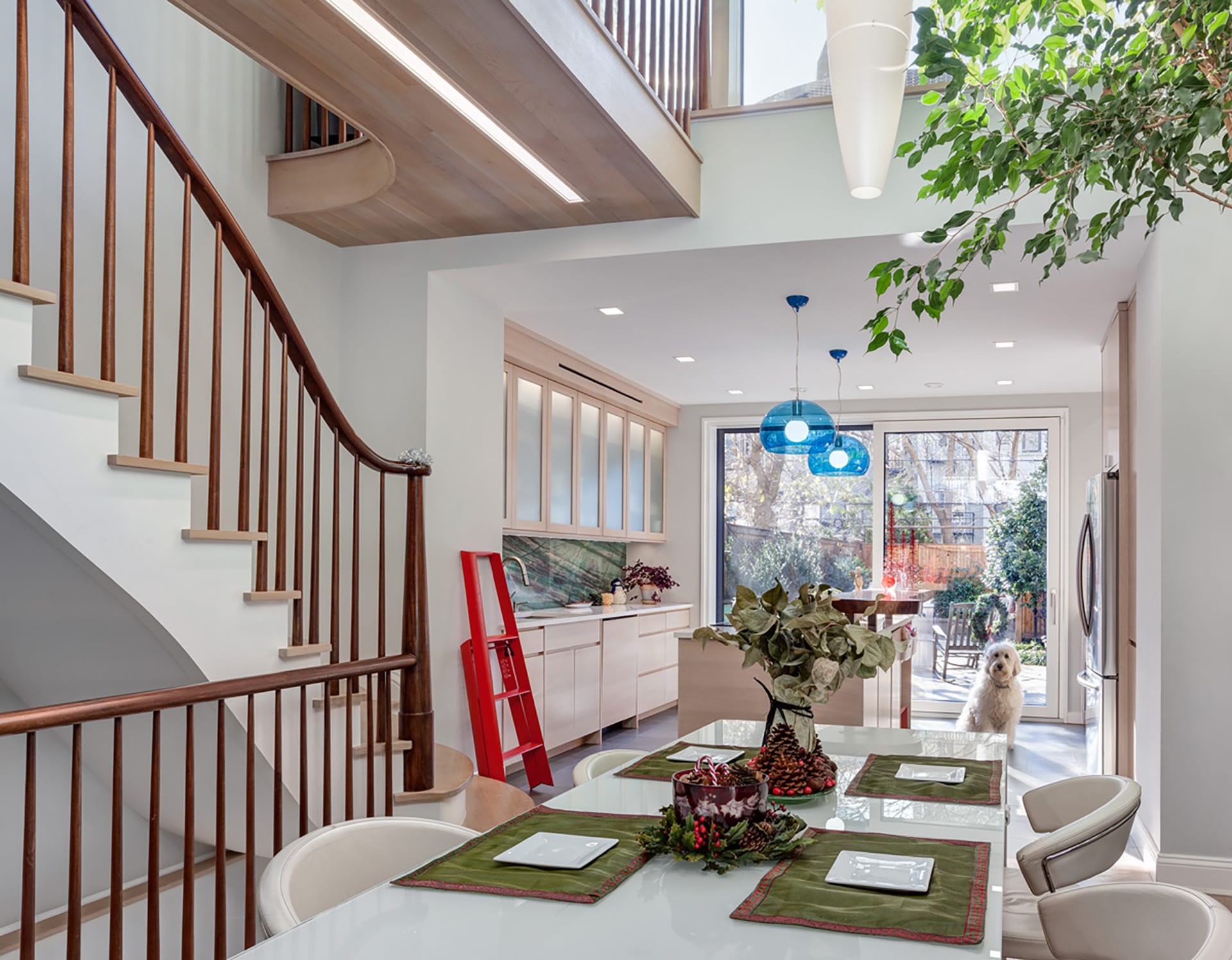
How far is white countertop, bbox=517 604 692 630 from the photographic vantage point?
5880mm

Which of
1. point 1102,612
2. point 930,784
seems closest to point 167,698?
point 930,784

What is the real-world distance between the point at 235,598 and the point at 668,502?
6.46 metres

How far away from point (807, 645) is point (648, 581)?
634 centimetres

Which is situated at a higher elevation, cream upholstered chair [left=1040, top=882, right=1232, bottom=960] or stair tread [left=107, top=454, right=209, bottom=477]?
stair tread [left=107, top=454, right=209, bottom=477]

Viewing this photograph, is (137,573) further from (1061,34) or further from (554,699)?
(554,699)

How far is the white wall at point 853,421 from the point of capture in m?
7.83

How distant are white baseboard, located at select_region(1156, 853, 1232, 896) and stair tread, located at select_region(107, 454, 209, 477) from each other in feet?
11.6

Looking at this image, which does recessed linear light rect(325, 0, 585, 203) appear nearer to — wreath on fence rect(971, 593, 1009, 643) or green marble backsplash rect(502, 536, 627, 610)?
green marble backsplash rect(502, 536, 627, 610)

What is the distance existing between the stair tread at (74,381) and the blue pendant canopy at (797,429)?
140 inches

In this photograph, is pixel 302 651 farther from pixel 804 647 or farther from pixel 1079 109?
pixel 1079 109

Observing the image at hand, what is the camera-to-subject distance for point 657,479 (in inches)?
352

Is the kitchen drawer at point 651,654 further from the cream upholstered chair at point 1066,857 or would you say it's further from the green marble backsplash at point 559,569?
the cream upholstered chair at point 1066,857

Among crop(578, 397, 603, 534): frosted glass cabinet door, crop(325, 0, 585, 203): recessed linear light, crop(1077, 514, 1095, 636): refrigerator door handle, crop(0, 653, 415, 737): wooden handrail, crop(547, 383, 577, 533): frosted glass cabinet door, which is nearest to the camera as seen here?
crop(0, 653, 415, 737): wooden handrail

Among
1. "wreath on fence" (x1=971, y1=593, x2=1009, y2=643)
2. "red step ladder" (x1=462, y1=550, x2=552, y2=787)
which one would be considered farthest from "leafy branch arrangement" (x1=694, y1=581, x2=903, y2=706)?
"wreath on fence" (x1=971, y1=593, x2=1009, y2=643)
